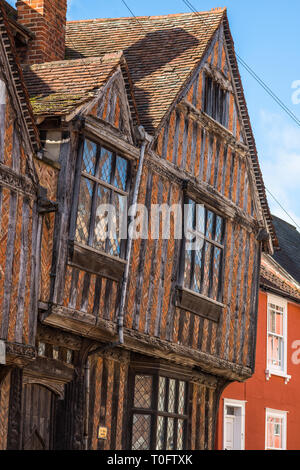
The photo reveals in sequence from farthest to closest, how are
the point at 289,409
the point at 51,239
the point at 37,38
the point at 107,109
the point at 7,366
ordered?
the point at 289,409 < the point at 37,38 < the point at 107,109 < the point at 51,239 < the point at 7,366

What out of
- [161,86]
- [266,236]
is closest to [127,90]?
[161,86]

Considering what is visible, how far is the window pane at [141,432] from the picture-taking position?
16.1 m

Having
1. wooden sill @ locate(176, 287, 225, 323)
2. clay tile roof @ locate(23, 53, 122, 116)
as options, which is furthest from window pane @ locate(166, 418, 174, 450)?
clay tile roof @ locate(23, 53, 122, 116)

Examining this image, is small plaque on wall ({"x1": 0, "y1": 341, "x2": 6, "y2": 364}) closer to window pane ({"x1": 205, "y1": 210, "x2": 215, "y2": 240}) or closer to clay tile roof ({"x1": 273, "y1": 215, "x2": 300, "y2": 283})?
window pane ({"x1": 205, "y1": 210, "x2": 215, "y2": 240})

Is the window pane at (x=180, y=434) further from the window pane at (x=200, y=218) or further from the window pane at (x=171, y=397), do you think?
the window pane at (x=200, y=218)

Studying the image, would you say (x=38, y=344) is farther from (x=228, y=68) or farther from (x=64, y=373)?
(x=228, y=68)

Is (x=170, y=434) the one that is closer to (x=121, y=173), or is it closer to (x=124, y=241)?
(x=124, y=241)

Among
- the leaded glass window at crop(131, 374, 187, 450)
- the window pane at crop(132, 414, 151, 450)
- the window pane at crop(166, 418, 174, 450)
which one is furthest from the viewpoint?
the window pane at crop(166, 418, 174, 450)

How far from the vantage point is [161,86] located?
56.8 ft

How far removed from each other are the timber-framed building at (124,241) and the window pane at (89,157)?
0.09 ft

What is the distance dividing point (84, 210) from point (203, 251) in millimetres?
3725

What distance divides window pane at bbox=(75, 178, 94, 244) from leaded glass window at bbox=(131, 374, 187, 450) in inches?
127

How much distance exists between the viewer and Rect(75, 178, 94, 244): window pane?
14367 millimetres

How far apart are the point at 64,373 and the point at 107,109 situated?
412 centimetres
